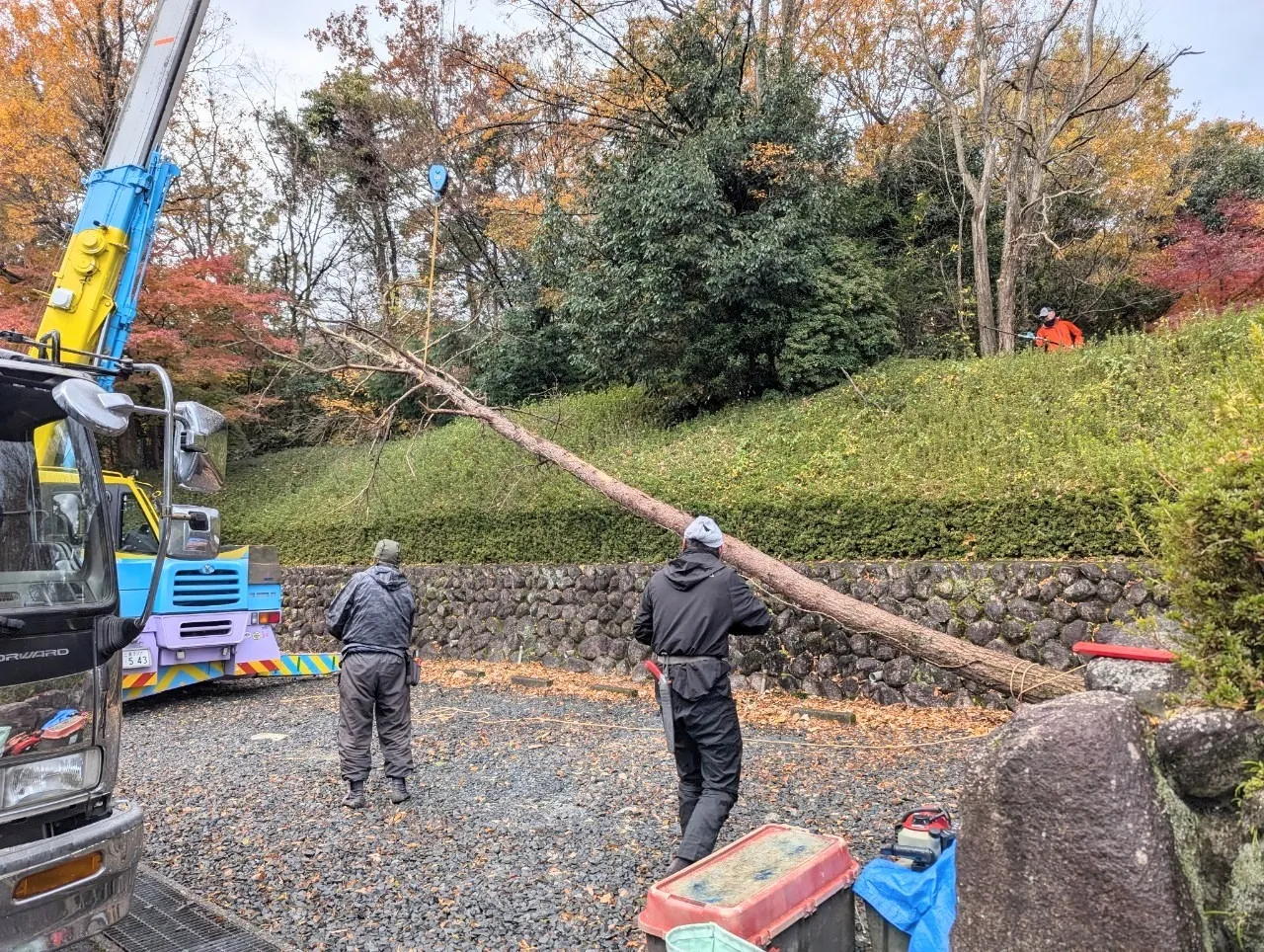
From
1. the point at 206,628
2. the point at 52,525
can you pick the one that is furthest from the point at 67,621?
the point at 206,628

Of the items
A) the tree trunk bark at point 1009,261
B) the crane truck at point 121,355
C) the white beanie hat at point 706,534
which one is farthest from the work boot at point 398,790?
the tree trunk bark at point 1009,261

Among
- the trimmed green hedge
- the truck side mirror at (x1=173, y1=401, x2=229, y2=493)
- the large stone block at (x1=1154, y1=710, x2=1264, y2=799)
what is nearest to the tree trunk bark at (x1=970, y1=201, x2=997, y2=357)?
the trimmed green hedge

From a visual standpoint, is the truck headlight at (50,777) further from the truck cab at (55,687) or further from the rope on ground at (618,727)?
the rope on ground at (618,727)

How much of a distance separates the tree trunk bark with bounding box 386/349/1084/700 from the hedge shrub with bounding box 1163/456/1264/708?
10.8 feet

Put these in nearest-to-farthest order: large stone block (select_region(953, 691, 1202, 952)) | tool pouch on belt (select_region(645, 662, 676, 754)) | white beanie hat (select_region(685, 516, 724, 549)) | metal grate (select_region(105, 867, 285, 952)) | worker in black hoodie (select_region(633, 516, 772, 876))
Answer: large stone block (select_region(953, 691, 1202, 952))
metal grate (select_region(105, 867, 285, 952))
worker in black hoodie (select_region(633, 516, 772, 876))
tool pouch on belt (select_region(645, 662, 676, 754))
white beanie hat (select_region(685, 516, 724, 549))

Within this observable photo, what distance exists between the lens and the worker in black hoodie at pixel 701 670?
13.0ft

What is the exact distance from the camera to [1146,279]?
57.0ft

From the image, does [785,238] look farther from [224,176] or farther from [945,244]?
[224,176]

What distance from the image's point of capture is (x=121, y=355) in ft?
19.9

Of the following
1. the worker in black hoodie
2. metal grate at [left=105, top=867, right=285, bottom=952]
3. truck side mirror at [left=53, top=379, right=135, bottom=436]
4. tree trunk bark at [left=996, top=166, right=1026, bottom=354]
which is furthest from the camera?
tree trunk bark at [left=996, top=166, right=1026, bottom=354]

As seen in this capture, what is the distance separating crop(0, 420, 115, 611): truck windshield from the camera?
10.1 ft

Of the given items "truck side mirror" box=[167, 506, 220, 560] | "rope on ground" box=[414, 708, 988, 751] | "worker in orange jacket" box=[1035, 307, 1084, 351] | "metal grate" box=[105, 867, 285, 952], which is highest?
"worker in orange jacket" box=[1035, 307, 1084, 351]

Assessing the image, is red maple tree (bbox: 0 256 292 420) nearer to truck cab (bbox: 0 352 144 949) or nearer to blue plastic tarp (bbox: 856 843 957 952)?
truck cab (bbox: 0 352 144 949)

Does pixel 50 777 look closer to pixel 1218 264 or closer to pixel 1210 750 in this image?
pixel 1210 750
